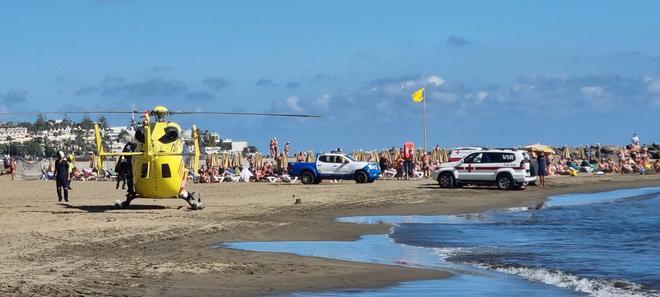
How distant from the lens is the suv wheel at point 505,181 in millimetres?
36562

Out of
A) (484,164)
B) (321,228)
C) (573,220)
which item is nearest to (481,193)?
(484,164)

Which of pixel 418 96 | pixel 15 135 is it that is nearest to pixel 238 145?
pixel 15 135

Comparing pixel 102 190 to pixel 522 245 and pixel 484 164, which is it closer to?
pixel 484 164

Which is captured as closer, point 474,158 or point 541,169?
point 474,158

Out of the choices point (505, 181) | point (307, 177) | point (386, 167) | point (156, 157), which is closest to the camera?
point (156, 157)

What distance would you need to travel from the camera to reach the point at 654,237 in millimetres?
19359

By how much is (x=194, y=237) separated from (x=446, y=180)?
71.0 ft

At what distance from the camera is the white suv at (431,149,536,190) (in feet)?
119

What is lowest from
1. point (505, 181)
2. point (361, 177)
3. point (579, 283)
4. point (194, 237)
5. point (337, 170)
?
point (579, 283)

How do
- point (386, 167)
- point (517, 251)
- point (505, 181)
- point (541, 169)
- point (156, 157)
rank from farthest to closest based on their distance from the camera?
1. point (386, 167)
2. point (541, 169)
3. point (505, 181)
4. point (156, 157)
5. point (517, 251)

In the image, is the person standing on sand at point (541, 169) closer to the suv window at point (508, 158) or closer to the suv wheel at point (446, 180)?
the suv window at point (508, 158)

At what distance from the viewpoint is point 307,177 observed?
4266cm

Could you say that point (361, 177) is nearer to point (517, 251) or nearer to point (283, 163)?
point (283, 163)

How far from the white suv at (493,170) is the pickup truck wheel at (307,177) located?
7.47 m
